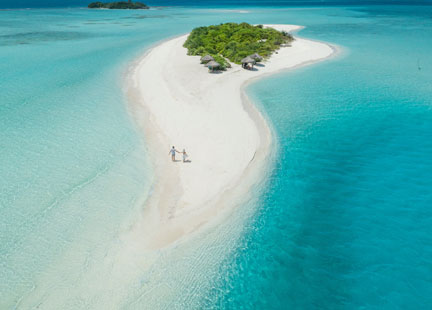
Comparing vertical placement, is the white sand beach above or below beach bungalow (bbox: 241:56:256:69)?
below

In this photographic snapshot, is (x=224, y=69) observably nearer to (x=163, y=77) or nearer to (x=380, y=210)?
(x=163, y=77)

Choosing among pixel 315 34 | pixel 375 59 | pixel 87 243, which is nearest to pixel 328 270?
pixel 87 243

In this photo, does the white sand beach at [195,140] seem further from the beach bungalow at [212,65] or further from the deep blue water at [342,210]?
the deep blue water at [342,210]

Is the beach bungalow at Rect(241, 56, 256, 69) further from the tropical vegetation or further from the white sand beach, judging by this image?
the tropical vegetation

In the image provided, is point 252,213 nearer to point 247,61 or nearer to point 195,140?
point 195,140

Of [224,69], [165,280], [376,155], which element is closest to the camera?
[165,280]

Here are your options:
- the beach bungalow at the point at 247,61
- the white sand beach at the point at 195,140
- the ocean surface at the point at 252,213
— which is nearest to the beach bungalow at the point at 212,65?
the white sand beach at the point at 195,140

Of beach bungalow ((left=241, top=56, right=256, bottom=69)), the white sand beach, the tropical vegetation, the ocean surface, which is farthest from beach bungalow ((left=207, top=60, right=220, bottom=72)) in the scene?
the ocean surface
